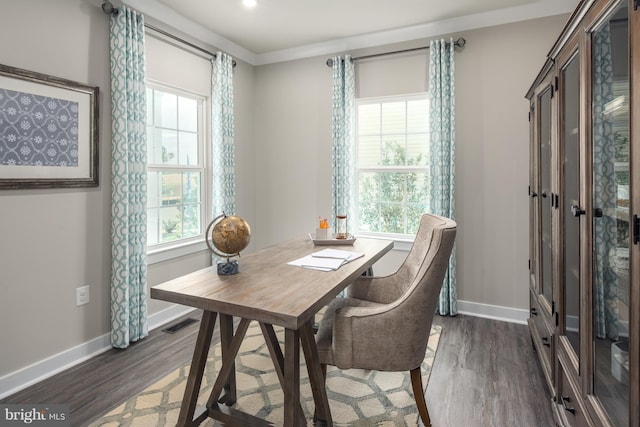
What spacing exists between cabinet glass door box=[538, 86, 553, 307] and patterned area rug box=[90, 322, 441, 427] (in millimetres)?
936

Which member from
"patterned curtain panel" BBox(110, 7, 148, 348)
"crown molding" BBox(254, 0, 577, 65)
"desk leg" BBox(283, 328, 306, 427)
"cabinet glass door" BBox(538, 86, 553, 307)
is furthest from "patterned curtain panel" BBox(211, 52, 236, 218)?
"cabinet glass door" BBox(538, 86, 553, 307)

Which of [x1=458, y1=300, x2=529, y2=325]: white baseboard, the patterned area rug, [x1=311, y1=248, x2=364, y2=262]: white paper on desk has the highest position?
[x1=311, y1=248, x2=364, y2=262]: white paper on desk

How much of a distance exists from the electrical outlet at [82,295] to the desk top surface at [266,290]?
1.31 m

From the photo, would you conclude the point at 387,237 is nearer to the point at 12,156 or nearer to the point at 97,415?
the point at 97,415

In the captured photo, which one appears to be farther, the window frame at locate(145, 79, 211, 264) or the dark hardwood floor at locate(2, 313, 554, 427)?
the window frame at locate(145, 79, 211, 264)

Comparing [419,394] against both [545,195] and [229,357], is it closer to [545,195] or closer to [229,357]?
[229,357]

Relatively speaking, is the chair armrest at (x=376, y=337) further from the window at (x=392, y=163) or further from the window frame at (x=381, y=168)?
the window at (x=392, y=163)

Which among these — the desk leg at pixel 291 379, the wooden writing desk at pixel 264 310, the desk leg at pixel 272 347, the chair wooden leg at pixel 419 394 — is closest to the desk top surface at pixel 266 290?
the wooden writing desk at pixel 264 310

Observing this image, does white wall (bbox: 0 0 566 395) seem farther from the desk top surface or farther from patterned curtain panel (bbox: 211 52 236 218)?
the desk top surface

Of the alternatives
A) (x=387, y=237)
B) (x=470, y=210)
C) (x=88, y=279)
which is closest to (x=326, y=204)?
(x=387, y=237)

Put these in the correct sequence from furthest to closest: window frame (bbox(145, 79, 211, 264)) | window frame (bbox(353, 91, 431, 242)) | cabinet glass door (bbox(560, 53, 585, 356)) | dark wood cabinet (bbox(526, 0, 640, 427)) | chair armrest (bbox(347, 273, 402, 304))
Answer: window frame (bbox(353, 91, 431, 242))
window frame (bbox(145, 79, 211, 264))
chair armrest (bbox(347, 273, 402, 304))
cabinet glass door (bbox(560, 53, 585, 356))
dark wood cabinet (bbox(526, 0, 640, 427))

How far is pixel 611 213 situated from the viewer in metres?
1.21

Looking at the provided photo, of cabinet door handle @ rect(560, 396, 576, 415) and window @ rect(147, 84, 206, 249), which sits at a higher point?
window @ rect(147, 84, 206, 249)

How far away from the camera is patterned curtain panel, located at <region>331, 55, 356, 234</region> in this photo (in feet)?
12.6
